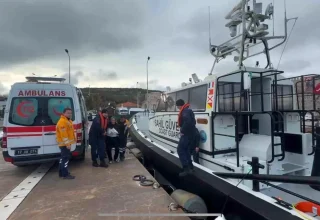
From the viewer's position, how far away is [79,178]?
16.3 feet

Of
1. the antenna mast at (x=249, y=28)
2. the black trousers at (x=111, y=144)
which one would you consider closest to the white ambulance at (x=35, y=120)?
the black trousers at (x=111, y=144)

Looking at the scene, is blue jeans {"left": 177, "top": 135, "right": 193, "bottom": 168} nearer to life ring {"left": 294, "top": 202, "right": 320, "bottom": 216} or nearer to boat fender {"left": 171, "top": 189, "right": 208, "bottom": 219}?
boat fender {"left": 171, "top": 189, "right": 208, "bottom": 219}

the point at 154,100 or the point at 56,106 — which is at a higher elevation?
the point at 154,100

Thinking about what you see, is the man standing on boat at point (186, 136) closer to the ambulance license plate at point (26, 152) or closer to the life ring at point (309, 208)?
the life ring at point (309, 208)

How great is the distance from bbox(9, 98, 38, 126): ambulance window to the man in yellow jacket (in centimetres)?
94

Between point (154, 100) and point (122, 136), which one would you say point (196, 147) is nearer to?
point (122, 136)

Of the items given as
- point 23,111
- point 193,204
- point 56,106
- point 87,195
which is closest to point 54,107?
point 56,106

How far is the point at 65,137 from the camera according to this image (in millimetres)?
4910

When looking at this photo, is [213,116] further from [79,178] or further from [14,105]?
[14,105]

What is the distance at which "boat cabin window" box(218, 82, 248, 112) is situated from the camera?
4.50 metres

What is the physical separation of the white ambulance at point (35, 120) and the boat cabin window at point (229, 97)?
3397 mm

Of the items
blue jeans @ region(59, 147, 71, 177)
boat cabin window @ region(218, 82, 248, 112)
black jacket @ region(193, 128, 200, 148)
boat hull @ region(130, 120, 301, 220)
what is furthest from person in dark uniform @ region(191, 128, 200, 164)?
blue jeans @ region(59, 147, 71, 177)

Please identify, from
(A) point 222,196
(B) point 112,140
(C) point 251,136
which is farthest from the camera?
(B) point 112,140

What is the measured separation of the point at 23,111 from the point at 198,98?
4052mm
